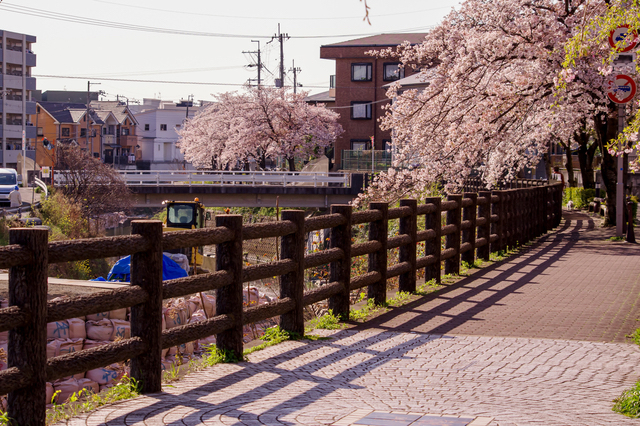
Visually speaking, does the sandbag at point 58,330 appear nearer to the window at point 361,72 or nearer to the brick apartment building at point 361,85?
the brick apartment building at point 361,85

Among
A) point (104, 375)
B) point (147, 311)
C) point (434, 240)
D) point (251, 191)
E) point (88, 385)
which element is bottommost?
point (104, 375)

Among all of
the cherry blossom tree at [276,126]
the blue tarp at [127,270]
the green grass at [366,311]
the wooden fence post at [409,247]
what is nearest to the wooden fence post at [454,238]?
the wooden fence post at [409,247]

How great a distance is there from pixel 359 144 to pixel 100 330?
54.3 meters

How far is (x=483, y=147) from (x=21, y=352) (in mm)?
19906

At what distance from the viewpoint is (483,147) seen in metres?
22.7

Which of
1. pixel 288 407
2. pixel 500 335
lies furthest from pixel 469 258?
pixel 288 407

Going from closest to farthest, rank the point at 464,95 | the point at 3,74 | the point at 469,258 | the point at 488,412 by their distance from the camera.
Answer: the point at 488,412 → the point at 469,258 → the point at 464,95 → the point at 3,74

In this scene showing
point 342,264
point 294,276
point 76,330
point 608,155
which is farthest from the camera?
point 608,155

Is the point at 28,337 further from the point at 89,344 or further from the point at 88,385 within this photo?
the point at 89,344

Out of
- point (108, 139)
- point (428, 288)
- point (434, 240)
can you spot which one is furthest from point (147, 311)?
point (108, 139)

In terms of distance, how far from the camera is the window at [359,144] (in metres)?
63.4

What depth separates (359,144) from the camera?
211 feet

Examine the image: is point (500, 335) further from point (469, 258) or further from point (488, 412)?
point (469, 258)

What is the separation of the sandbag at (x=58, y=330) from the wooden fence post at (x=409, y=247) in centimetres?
525
